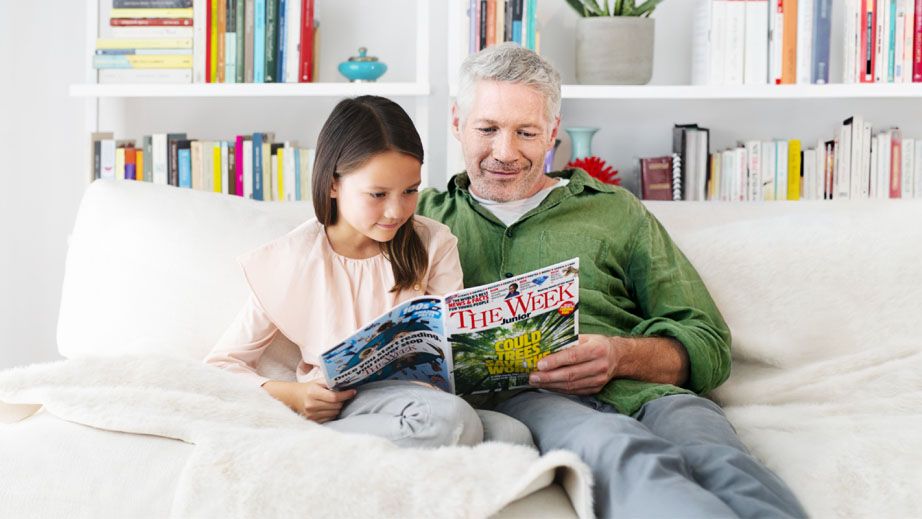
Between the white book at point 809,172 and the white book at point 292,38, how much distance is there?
1.35 metres

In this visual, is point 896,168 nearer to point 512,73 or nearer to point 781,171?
point 781,171

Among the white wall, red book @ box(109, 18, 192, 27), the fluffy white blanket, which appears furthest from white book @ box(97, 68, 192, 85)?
the fluffy white blanket

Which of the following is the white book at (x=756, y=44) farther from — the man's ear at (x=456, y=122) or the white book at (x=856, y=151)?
the man's ear at (x=456, y=122)

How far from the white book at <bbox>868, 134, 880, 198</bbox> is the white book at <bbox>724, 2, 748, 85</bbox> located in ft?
1.33

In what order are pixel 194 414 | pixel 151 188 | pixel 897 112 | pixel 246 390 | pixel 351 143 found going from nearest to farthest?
pixel 194 414 < pixel 246 390 < pixel 351 143 < pixel 151 188 < pixel 897 112

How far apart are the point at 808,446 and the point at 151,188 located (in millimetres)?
1237

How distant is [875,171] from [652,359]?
51.3 inches

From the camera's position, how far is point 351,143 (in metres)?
1.64

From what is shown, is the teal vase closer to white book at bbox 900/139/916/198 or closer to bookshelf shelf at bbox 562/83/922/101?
bookshelf shelf at bbox 562/83/922/101

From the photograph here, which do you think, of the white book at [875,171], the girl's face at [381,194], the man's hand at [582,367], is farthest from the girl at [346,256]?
the white book at [875,171]

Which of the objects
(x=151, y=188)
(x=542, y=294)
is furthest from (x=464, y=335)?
(x=151, y=188)

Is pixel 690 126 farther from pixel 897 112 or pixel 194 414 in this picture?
pixel 194 414

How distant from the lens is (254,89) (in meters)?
2.61

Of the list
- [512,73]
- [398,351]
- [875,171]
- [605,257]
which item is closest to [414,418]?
[398,351]
